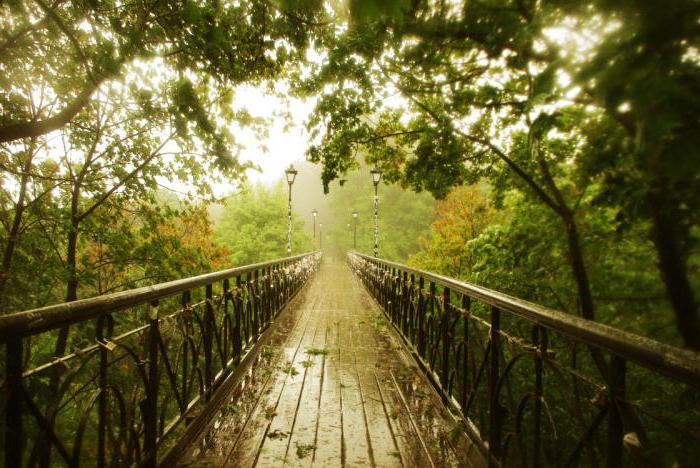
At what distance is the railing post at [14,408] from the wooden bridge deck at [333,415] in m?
1.46

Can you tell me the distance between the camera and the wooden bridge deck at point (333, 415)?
2822 millimetres

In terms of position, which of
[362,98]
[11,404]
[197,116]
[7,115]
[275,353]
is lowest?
[275,353]

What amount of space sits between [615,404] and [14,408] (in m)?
2.27

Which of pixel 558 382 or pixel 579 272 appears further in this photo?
pixel 579 272

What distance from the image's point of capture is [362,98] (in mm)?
6336

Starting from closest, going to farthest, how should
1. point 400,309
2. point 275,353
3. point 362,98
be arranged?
point 275,353 < point 362,98 < point 400,309

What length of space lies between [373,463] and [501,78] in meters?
5.58

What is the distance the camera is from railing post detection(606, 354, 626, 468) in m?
1.47

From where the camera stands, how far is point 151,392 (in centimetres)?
255

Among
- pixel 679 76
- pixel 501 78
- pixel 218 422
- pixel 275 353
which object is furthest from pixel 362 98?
pixel 679 76

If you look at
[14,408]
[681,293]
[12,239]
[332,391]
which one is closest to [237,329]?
[332,391]

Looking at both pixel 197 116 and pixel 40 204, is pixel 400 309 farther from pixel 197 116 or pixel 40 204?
pixel 40 204

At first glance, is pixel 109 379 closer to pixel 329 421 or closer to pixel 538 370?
pixel 329 421

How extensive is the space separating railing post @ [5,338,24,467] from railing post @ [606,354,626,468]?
2221 millimetres
